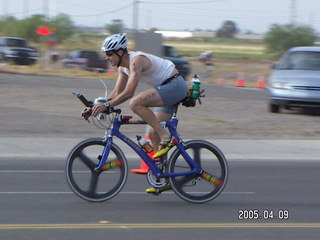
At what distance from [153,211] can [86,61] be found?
115 feet

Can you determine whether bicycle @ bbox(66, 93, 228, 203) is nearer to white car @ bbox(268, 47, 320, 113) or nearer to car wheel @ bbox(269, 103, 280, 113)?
white car @ bbox(268, 47, 320, 113)

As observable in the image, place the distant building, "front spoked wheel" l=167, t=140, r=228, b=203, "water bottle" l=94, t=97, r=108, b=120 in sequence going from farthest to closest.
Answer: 1. the distant building
2. "front spoked wheel" l=167, t=140, r=228, b=203
3. "water bottle" l=94, t=97, r=108, b=120

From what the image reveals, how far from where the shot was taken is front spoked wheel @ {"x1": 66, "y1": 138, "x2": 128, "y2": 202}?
7.86m

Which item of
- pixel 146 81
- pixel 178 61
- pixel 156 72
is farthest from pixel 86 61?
pixel 156 72

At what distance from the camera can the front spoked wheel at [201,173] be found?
799cm

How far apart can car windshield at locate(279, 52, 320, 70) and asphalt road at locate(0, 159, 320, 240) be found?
9657 millimetres

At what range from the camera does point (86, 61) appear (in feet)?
139

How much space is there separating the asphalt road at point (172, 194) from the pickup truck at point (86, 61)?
75.5ft

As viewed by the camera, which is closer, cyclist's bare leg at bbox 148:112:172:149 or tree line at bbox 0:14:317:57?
cyclist's bare leg at bbox 148:112:172:149

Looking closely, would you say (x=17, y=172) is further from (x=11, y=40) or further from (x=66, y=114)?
(x=11, y=40)

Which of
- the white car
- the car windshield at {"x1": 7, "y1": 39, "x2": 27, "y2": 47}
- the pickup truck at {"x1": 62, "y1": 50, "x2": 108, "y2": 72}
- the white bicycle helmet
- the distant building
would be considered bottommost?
the distant building

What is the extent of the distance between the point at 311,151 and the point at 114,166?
20.4 feet

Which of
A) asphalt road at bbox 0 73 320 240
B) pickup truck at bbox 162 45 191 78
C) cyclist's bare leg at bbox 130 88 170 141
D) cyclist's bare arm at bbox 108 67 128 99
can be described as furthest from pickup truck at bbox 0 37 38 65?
cyclist's bare leg at bbox 130 88 170 141

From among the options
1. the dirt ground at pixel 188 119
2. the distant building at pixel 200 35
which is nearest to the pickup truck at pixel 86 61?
the dirt ground at pixel 188 119
